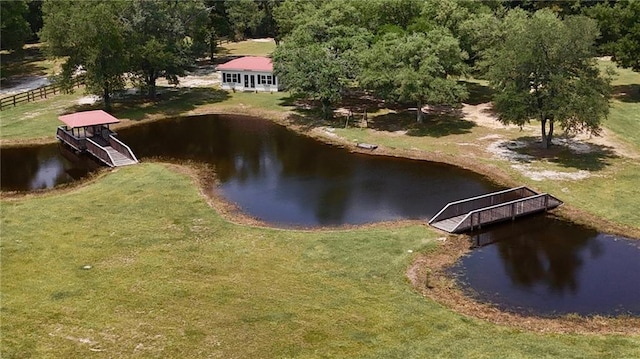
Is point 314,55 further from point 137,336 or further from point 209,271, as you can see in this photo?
point 137,336

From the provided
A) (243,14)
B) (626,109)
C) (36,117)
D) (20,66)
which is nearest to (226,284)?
(36,117)

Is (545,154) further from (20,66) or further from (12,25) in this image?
(20,66)

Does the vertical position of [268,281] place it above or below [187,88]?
below

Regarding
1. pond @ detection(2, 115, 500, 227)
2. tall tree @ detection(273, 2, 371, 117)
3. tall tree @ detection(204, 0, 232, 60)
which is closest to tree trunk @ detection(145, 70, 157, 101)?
pond @ detection(2, 115, 500, 227)

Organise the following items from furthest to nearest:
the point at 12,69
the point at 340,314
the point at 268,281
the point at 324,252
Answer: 1. the point at 12,69
2. the point at 324,252
3. the point at 268,281
4. the point at 340,314

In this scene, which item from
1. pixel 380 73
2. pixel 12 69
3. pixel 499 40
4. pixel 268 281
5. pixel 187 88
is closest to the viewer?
pixel 268 281

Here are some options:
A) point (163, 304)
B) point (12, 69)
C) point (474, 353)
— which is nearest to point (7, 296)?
point (163, 304)

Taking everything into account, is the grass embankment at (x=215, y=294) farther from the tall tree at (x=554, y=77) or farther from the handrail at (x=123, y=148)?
the tall tree at (x=554, y=77)

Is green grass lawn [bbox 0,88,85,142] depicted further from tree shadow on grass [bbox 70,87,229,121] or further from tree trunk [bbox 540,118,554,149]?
tree trunk [bbox 540,118,554,149]
